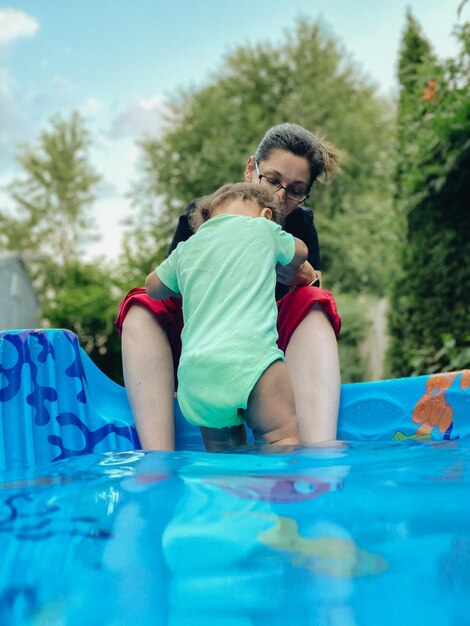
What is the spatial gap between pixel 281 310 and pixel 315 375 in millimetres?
241

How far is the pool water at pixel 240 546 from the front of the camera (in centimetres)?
70

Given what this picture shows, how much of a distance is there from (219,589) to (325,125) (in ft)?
59.7

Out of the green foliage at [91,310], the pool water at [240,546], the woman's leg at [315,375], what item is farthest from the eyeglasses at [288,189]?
the green foliage at [91,310]

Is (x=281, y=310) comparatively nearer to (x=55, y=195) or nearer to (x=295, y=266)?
(x=295, y=266)

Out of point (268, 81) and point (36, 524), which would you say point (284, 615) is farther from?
point (268, 81)

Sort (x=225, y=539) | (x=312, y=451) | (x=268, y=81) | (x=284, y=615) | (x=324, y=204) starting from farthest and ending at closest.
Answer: (x=268, y=81) → (x=324, y=204) → (x=312, y=451) → (x=225, y=539) → (x=284, y=615)

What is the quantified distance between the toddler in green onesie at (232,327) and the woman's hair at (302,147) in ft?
1.14

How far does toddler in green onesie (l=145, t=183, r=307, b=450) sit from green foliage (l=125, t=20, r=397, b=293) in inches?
586

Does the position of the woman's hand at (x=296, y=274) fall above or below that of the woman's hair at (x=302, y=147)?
below

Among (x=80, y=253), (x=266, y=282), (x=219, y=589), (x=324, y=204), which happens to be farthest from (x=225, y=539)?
(x=80, y=253)

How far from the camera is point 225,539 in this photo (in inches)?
33.6

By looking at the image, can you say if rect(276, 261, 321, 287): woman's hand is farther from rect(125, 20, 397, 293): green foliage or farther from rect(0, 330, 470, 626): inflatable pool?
rect(125, 20, 397, 293): green foliage

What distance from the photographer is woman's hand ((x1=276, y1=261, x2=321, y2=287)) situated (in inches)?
71.7

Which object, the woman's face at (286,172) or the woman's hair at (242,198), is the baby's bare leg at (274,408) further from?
the woman's face at (286,172)
